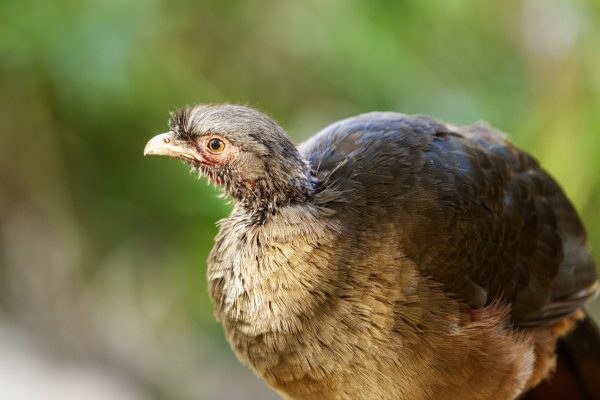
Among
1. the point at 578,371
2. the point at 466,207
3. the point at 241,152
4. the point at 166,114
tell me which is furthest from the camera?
the point at 166,114

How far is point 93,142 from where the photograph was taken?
5227mm

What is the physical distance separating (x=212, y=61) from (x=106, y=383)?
2.11m

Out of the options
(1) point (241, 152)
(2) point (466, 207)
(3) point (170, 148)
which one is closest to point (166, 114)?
(3) point (170, 148)

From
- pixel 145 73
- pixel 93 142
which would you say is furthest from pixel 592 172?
pixel 93 142

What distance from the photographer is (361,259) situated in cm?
269

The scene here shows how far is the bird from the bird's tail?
51cm

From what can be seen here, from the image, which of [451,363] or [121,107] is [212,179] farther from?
[121,107]

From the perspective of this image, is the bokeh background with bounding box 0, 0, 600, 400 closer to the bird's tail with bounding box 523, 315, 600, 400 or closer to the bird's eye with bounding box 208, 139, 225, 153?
the bird's tail with bounding box 523, 315, 600, 400

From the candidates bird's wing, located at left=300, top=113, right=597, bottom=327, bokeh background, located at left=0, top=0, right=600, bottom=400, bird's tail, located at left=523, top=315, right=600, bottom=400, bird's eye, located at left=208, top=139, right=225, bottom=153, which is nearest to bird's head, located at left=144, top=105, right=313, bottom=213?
bird's eye, located at left=208, top=139, right=225, bottom=153

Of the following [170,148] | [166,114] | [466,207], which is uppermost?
[466,207]

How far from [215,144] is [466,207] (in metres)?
0.90

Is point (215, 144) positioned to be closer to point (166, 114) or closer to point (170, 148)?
point (170, 148)

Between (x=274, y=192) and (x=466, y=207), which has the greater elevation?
(x=466, y=207)

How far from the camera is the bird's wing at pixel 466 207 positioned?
2.81 metres
